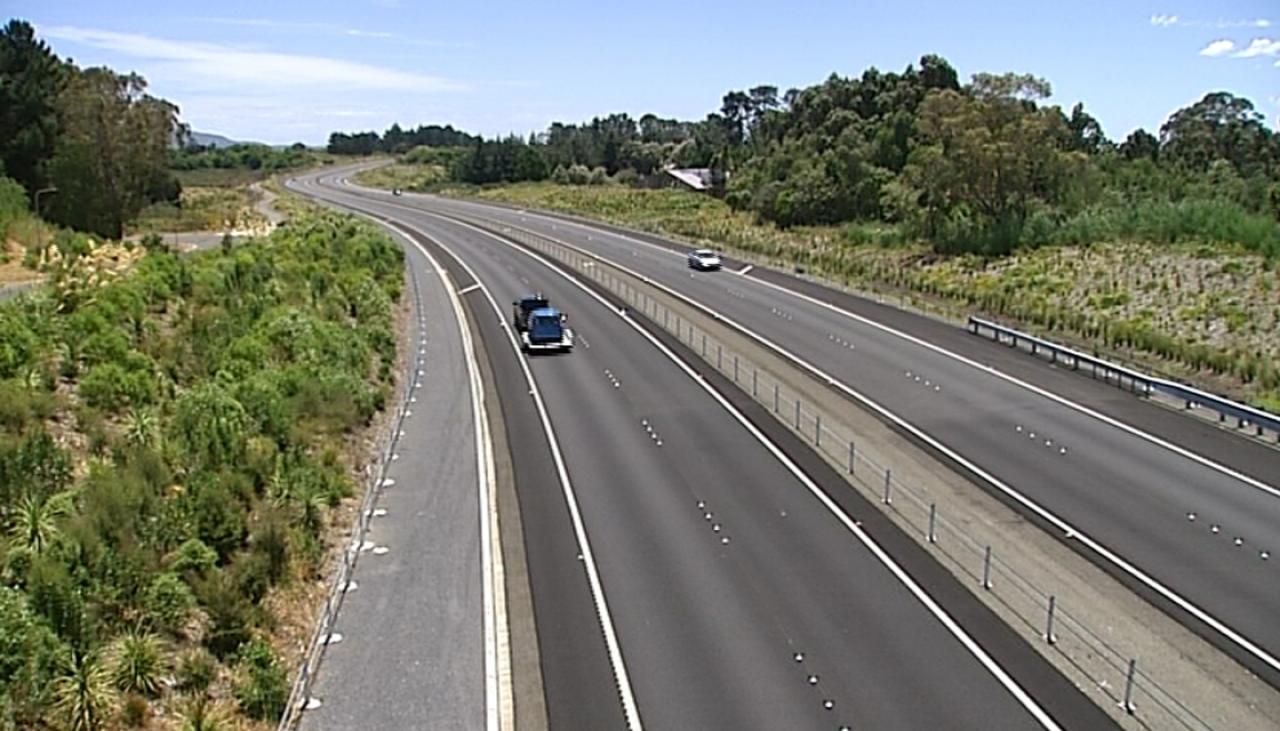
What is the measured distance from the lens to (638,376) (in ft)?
125

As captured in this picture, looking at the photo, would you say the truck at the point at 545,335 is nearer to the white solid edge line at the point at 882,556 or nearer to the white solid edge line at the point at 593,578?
the white solid edge line at the point at 593,578

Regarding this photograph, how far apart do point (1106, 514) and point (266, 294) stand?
91.8 ft

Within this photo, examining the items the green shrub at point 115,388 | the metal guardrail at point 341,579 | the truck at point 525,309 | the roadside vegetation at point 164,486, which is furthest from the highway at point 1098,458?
the green shrub at point 115,388

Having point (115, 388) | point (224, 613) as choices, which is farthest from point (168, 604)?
point (115, 388)

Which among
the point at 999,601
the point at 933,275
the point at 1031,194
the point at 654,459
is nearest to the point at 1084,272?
the point at 933,275

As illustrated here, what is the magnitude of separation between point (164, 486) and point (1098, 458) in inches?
780

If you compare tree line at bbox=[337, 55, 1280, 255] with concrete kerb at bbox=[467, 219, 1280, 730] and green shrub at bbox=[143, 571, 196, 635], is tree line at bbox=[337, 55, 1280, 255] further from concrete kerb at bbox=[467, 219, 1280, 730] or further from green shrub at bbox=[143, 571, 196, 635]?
green shrub at bbox=[143, 571, 196, 635]

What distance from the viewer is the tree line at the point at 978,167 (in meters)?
70.1

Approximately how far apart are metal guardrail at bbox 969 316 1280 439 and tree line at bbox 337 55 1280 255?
2096 cm

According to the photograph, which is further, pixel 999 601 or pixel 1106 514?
pixel 1106 514

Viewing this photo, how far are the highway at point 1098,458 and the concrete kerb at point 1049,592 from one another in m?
0.59

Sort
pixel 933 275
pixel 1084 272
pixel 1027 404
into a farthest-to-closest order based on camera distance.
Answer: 1. pixel 933 275
2. pixel 1084 272
3. pixel 1027 404

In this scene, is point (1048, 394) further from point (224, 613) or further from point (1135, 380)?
point (224, 613)

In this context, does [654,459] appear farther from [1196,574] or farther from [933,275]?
[933,275]
